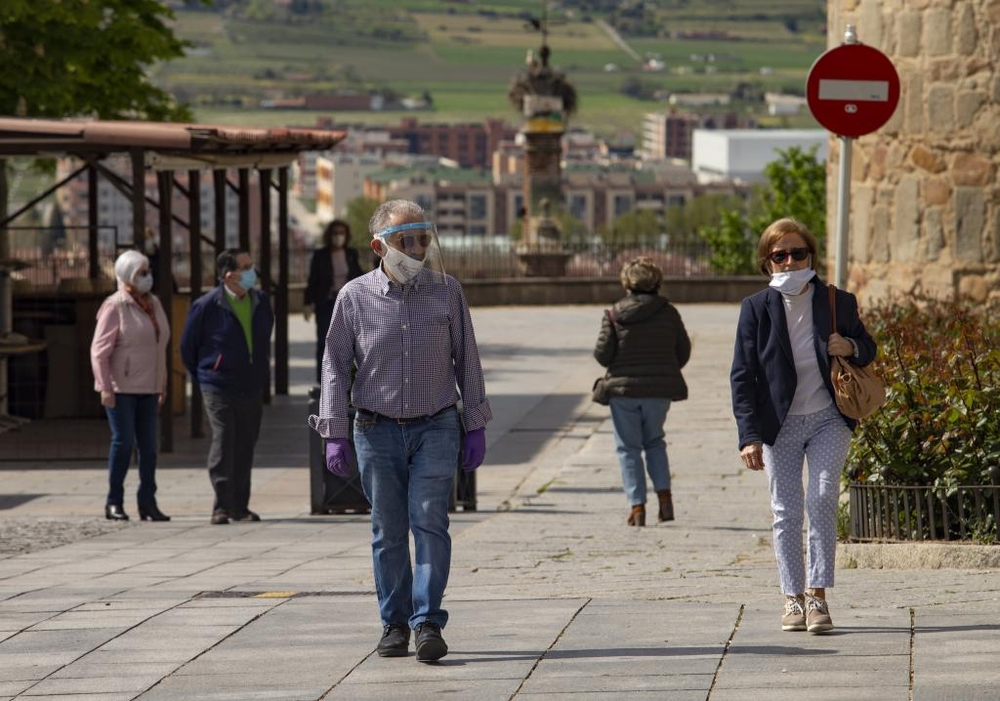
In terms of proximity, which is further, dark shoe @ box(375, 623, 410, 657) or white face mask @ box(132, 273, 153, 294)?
white face mask @ box(132, 273, 153, 294)

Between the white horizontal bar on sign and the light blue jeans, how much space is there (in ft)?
10.7

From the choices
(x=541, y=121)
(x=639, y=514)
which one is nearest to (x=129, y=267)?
(x=639, y=514)

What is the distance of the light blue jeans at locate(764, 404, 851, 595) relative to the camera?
7.16 metres

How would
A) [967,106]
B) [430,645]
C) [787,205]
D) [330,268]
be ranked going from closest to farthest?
[430,645] < [967,106] < [330,268] < [787,205]

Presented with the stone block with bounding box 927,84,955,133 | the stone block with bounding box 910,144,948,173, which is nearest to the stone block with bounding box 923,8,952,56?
the stone block with bounding box 927,84,955,133

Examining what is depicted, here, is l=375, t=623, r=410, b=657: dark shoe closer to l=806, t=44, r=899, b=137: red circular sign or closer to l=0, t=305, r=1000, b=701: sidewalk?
l=0, t=305, r=1000, b=701: sidewalk

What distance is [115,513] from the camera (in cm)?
1212

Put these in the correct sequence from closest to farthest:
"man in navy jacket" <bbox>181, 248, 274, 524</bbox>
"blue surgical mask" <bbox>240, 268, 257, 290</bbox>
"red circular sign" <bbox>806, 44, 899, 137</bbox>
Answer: "red circular sign" <bbox>806, 44, 899, 137</bbox>
"man in navy jacket" <bbox>181, 248, 274, 524</bbox>
"blue surgical mask" <bbox>240, 268, 257, 290</bbox>

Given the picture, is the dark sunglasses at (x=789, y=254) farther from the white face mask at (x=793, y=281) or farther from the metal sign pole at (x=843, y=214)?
the metal sign pole at (x=843, y=214)

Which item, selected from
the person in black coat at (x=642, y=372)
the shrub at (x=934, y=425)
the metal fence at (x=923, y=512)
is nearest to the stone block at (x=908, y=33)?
the person in black coat at (x=642, y=372)

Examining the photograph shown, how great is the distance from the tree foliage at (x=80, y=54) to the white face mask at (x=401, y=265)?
51.2 feet

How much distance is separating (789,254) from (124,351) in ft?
19.5

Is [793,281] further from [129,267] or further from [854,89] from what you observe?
[129,267]

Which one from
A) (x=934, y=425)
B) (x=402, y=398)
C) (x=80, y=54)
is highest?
(x=80, y=54)
